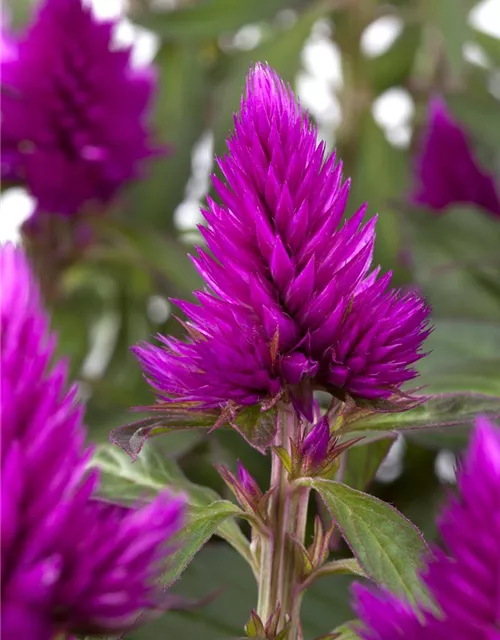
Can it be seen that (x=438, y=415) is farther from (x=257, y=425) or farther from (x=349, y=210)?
(x=349, y=210)

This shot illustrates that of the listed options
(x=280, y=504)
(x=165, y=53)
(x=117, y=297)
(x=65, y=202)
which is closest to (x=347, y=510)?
(x=280, y=504)

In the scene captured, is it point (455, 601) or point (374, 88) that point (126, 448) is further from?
point (374, 88)

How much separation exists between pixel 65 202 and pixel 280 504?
1.69ft

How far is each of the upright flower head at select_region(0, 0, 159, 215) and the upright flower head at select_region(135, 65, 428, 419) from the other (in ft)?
1.49

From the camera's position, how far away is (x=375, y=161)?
4.04 feet

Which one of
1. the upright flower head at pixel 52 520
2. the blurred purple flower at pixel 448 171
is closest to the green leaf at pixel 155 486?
the upright flower head at pixel 52 520

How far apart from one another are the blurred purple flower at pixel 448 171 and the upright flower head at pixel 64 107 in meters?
0.30

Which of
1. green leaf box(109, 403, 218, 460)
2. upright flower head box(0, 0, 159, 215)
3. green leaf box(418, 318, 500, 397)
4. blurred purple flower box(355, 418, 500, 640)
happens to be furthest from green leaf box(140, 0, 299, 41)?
blurred purple flower box(355, 418, 500, 640)

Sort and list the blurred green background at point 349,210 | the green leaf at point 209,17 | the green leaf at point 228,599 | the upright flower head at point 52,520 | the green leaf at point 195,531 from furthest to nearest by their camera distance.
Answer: the green leaf at point 209,17
the blurred green background at point 349,210
the green leaf at point 228,599
the green leaf at point 195,531
the upright flower head at point 52,520

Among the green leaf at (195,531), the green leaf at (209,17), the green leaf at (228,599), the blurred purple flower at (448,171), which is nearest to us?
the green leaf at (195,531)

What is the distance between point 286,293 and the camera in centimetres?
38

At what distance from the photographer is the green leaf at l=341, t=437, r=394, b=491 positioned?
47cm

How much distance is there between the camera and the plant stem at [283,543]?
399mm

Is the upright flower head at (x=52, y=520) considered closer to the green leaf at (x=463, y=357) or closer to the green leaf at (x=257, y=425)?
the green leaf at (x=257, y=425)
